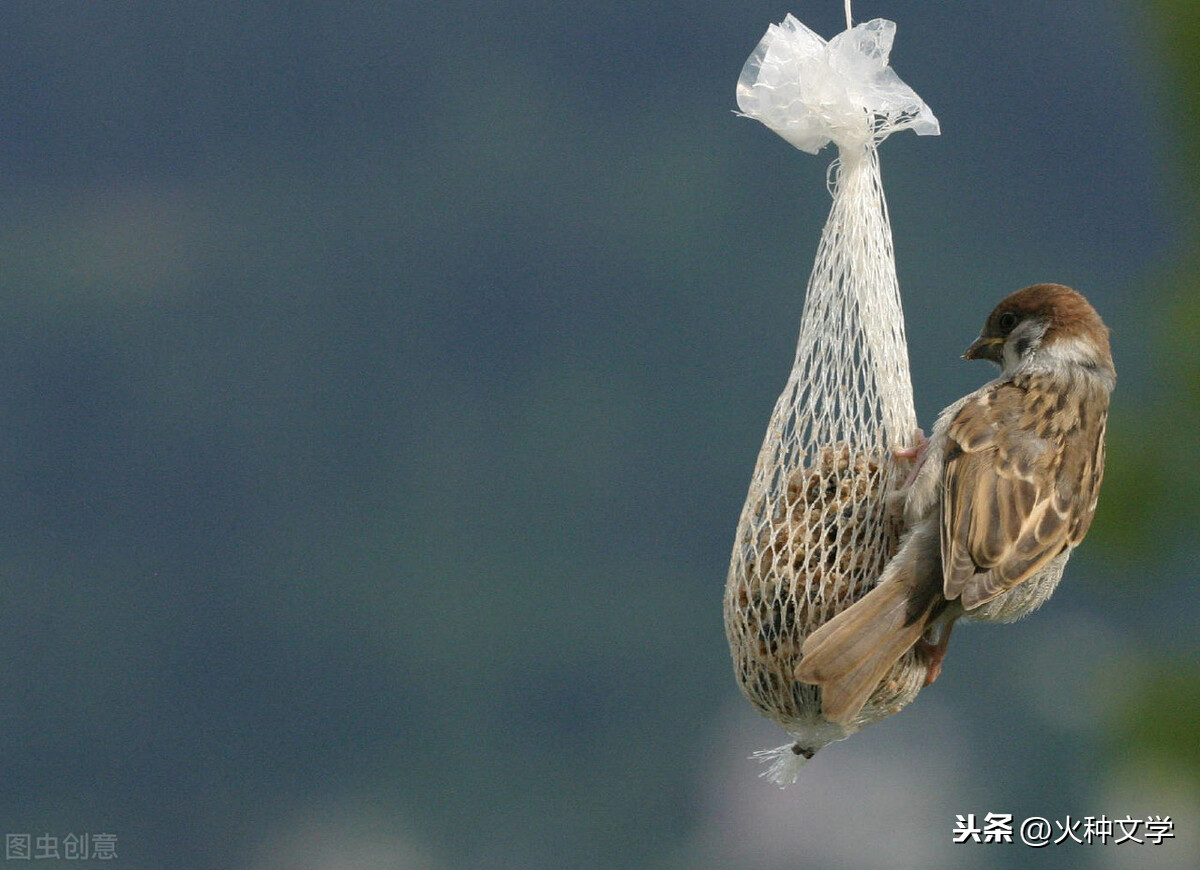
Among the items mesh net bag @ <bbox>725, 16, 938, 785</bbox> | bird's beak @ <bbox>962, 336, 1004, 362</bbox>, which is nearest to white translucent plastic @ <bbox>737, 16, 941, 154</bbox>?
mesh net bag @ <bbox>725, 16, 938, 785</bbox>

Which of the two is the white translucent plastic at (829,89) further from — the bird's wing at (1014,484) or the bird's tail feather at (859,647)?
the bird's tail feather at (859,647)

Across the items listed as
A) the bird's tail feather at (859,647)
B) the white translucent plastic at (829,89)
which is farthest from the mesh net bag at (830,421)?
the bird's tail feather at (859,647)

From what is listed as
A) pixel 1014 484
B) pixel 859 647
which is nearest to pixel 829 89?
pixel 1014 484

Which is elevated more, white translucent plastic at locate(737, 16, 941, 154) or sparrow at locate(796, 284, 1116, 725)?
white translucent plastic at locate(737, 16, 941, 154)

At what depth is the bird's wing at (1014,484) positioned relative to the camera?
2119 millimetres

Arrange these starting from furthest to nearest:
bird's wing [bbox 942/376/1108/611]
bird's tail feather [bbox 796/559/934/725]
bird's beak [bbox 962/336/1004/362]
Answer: bird's beak [bbox 962/336/1004/362]
bird's wing [bbox 942/376/1108/611]
bird's tail feather [bbox 796/559/934/725]

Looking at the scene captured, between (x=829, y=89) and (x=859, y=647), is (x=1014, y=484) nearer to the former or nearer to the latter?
(x=859, y=647)

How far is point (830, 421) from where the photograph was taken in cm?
235

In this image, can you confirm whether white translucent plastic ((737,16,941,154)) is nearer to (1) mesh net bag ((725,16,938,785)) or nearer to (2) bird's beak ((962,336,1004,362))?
(1) mesh net bag ((725,16,938,785))

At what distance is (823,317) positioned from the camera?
234cm

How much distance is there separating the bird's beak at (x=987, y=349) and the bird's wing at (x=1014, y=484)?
12 cm

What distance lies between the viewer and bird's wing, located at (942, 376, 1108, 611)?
6.95 feet

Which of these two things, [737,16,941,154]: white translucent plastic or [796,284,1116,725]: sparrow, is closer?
[796,284,1116,725]: sparrow

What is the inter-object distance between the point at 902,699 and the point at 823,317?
0.64m
